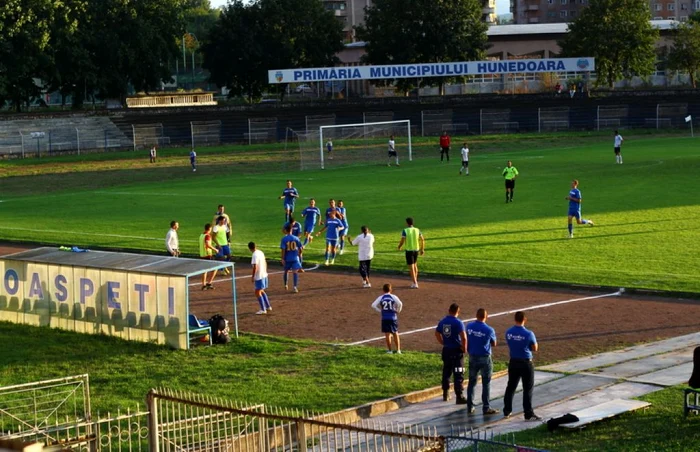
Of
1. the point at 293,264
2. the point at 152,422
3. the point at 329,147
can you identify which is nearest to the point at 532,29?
the point at 329,147

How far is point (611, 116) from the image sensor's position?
8712 centimetres

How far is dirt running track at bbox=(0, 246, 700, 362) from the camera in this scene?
22.0m

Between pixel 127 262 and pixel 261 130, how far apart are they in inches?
2413

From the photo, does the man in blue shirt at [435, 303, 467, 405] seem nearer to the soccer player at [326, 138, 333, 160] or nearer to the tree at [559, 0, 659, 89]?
the soccer player at [326, 138, 333, 160]

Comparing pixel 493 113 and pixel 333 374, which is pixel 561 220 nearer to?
pixel 333 374

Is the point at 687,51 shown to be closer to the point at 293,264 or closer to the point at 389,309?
the point at 293,264

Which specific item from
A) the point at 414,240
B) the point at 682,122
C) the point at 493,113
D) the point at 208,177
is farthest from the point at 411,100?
the point at 414,240

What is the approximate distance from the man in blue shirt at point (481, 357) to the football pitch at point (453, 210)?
11077 millimetres

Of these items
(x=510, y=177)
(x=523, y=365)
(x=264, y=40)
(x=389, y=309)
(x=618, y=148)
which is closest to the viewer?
(x=523, y=365)

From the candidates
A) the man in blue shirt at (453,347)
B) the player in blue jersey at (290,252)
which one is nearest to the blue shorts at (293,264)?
the player in blue jersey at (290,252)

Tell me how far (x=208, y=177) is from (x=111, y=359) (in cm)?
4245

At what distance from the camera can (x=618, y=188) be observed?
48375 mm

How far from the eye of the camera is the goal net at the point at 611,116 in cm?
8644

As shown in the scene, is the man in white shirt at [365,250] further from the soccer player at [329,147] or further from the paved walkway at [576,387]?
the soccer player at [329,147]
